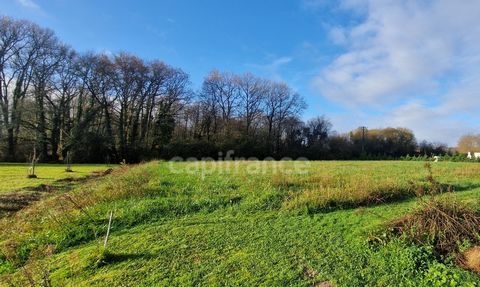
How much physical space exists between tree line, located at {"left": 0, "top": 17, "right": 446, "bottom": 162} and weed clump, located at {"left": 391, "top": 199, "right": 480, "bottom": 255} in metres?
42.8

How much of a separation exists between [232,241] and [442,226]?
3672 mm

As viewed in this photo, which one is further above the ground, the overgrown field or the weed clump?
the weed clump

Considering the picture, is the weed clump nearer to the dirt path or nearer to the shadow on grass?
the shadow on grass

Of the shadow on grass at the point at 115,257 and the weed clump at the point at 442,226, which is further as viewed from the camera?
the shadow on grass at the point at 115,257

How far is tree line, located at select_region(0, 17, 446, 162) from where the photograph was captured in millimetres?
43031

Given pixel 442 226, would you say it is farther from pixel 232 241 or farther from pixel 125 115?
pixel 125 115

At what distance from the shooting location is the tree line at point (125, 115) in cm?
4303

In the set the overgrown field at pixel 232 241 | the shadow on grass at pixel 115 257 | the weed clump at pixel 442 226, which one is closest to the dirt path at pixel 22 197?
the overgrown field at pixel 232 241

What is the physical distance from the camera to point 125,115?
171 ft

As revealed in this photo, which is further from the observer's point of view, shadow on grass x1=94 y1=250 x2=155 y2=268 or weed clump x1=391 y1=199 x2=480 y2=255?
shadow on grass x1=94 y1=250 x2=155 y2=268

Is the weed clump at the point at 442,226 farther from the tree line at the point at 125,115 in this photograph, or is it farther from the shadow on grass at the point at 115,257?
the tree line at the point at 125,115

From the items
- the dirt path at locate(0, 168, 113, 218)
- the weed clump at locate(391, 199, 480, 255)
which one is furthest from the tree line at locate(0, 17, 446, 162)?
the weed clump at locate(391, 199, 480, 255)

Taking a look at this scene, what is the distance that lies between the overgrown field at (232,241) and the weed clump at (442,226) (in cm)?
7

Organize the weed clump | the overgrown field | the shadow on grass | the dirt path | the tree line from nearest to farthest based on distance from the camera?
the overgrown field
the weed clump
the shadow on grass
the dirt path
the tree line
